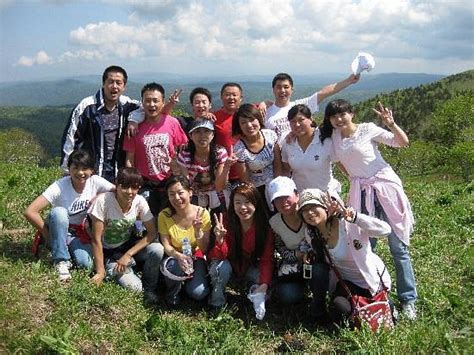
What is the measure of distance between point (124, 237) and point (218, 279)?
1.49 metres

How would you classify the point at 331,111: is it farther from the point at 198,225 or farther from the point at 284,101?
the point at 198,225

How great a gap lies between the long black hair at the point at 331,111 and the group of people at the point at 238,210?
0.06 feet

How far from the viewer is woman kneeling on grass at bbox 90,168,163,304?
6199 mm

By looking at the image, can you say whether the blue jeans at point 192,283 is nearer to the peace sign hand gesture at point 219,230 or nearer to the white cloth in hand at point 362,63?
the peace sign hand gesture at point 219,230

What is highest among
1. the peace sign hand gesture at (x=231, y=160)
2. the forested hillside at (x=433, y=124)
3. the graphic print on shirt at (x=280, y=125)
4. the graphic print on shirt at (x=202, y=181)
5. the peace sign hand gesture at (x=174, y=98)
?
the peace sign hand gesture at (x=174, y=98)

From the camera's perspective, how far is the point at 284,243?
6254 millimetres

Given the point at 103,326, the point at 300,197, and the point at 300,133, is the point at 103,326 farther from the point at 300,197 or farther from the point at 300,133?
the point at 300,133

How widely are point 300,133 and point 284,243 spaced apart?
1.49 m

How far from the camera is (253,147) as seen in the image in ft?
21.4

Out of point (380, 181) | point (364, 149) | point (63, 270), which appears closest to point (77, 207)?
point (63, 270)

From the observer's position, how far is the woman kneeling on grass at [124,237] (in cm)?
620

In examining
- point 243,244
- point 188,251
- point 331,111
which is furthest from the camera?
point 243,244

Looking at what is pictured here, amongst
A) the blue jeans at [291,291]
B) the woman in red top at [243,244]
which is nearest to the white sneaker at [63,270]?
the woman in red top at [243,244]

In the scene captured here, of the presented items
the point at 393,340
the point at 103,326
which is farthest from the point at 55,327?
the point at 393,340
